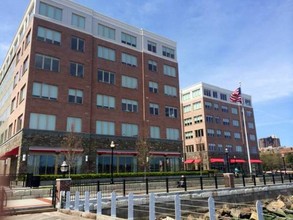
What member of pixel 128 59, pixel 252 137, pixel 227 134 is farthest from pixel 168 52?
pixel 252 137

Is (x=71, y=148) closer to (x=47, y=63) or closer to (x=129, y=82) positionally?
(x=47, y=63)

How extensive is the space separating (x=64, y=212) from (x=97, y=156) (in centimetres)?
2165

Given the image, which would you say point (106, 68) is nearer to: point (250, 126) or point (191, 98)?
point (191, 98)

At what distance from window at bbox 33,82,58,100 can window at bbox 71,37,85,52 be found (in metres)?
6.53

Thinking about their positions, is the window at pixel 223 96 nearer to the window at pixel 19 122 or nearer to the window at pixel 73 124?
the window at pixel 73 124

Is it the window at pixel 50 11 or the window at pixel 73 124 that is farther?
the window at pixel 50 11

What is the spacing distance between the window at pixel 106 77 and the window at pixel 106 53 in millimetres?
2359

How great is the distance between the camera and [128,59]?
43406 mm

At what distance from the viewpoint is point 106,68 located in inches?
1581

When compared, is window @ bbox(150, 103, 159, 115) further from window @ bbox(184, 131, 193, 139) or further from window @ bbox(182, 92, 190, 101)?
window @ bbox(182, 92, 190, 101)

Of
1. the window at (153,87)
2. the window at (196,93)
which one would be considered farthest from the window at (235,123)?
the window at (153,87)

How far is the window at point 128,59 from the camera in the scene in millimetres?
42741

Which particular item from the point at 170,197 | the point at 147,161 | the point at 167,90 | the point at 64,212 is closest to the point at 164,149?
the point at 147,161

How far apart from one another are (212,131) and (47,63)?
45.2 metres
